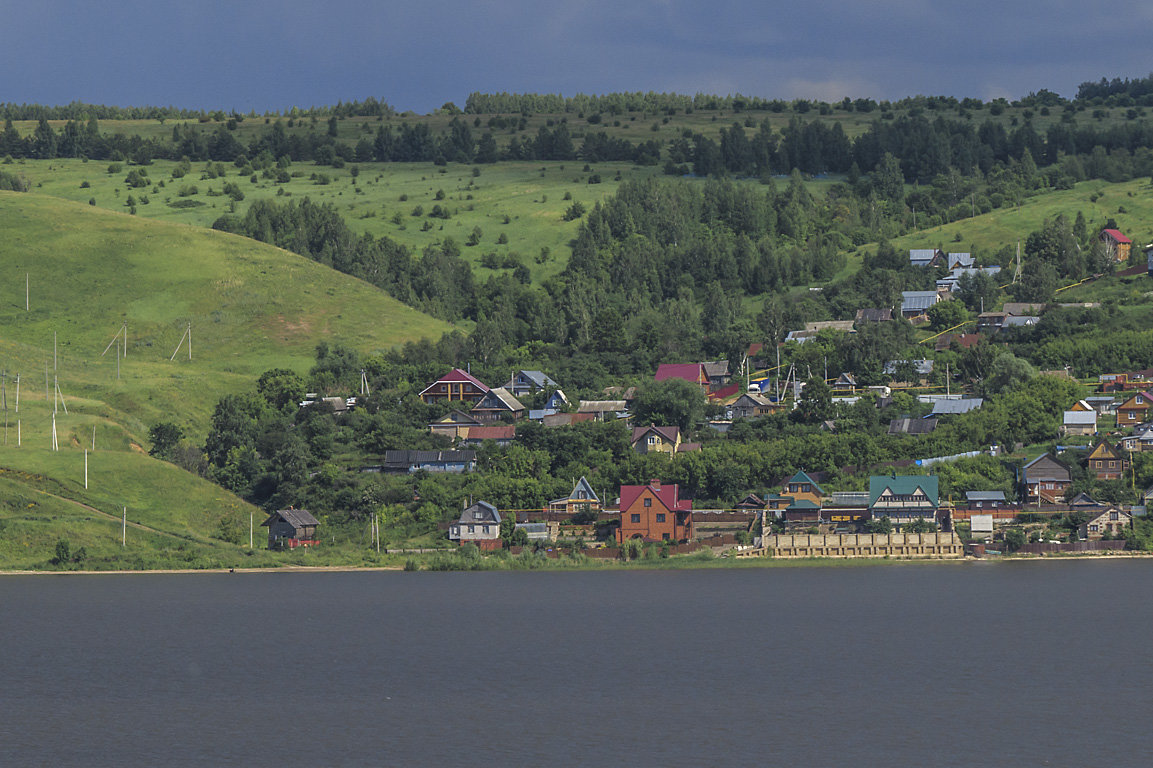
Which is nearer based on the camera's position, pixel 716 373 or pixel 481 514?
pixel 481 514

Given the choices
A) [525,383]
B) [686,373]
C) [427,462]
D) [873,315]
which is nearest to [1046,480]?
[427,462]

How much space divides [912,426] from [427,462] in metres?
42.5

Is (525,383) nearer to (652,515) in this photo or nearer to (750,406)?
(750,406)

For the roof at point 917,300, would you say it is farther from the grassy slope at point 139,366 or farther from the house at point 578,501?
the house at point 578,501

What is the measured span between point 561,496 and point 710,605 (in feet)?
101

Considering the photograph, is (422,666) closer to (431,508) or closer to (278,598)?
(278,598)

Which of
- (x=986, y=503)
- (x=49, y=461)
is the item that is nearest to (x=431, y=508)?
(x=49, y=461)

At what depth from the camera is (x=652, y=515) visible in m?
112

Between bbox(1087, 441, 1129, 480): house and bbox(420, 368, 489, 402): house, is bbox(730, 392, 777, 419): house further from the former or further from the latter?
bbox(1087, 441, 1129, 480): house

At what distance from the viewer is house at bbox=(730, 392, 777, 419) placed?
479ft

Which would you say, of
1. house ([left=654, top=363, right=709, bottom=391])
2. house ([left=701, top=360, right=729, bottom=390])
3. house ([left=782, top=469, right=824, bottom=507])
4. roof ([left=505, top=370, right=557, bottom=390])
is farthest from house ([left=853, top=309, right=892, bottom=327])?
house ([left=782, top=469, right=824, bottom=507])

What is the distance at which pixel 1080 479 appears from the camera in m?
115

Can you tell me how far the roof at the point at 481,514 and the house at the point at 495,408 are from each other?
1408 inches

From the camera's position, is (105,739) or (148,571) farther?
(148,571)
